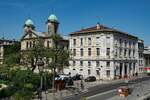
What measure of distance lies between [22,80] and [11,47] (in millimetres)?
64491

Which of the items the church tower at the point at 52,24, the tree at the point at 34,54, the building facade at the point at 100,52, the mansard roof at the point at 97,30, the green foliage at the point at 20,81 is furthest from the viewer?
the church tower at the point at 52,24

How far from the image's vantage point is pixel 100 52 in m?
78.7

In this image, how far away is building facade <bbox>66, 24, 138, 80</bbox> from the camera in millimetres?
77500

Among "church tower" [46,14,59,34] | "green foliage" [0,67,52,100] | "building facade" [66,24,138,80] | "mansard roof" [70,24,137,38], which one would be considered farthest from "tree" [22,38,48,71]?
"church tower" [46,14,59,34]

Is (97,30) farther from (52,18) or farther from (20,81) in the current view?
(20,81)

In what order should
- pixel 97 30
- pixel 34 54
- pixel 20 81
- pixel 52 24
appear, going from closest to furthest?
1. pixel 20 81
2. pixel 34 54
3. pixel 97 30
4. pixel 52 24

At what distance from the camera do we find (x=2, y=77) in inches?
2667

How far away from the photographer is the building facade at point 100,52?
77500 mm

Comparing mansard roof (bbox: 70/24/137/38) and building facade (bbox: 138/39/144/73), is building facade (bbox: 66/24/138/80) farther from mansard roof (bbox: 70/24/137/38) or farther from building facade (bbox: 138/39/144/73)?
building facade (bbox: 138/39/144/73)

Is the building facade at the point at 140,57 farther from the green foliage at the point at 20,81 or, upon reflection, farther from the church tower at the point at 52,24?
the green foliage at the point at 20,81

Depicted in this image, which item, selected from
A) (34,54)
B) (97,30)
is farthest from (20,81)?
(97,30)

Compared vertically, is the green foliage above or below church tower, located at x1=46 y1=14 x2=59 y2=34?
below

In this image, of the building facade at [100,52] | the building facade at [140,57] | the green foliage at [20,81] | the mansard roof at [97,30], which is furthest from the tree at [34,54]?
the building facade at [140,57]

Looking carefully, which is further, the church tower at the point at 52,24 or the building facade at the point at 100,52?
the church tower at the point at 52,24
